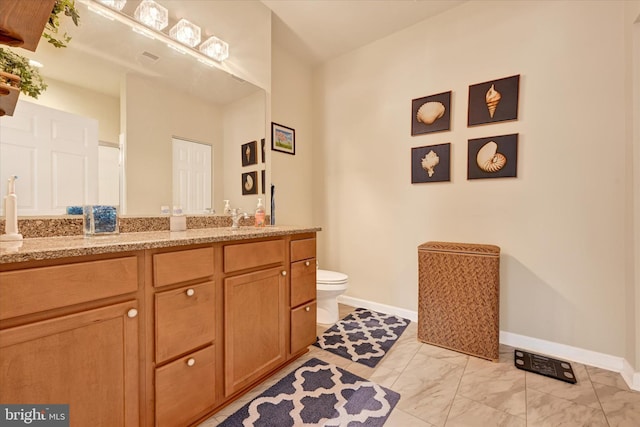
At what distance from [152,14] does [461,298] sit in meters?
2.76

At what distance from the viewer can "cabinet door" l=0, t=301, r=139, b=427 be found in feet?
2.56

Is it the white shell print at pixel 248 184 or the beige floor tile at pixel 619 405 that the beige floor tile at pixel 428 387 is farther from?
→ the white shell print at pixel 248 184

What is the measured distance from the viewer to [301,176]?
10.0 ft

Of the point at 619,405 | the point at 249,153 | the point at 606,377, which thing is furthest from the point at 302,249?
the point at 606,377

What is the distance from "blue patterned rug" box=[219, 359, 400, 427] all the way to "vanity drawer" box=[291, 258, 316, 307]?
0.45 metres

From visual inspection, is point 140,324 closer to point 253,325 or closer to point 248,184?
point 253,325

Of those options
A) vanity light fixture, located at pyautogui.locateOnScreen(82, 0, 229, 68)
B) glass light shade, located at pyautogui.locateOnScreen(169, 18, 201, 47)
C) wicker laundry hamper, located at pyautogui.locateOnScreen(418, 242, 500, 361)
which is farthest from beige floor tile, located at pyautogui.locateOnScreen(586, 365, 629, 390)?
glass light shade, located at pyautogui.locateOnScreen(169, 18, 201, 47)

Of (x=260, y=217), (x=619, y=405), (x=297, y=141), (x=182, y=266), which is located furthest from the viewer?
(x=297, y=141)

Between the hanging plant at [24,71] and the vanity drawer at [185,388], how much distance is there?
1370 millimetres

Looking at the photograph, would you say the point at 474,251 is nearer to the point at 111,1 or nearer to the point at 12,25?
the point at 12,25

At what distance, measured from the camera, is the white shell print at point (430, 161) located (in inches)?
92.6

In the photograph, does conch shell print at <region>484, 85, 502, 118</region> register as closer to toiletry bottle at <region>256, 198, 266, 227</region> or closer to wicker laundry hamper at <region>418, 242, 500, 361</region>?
wicker laundry hamper at <region>418, 242, 500, 361</region>

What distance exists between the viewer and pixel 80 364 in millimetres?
891

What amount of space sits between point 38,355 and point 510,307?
2.65 m
